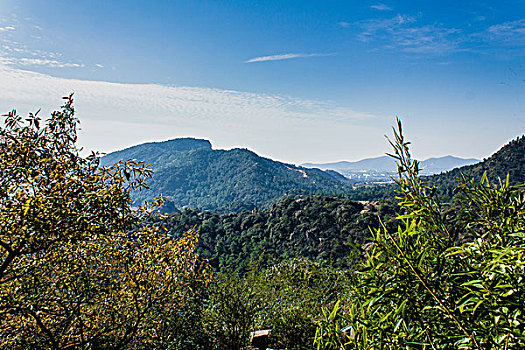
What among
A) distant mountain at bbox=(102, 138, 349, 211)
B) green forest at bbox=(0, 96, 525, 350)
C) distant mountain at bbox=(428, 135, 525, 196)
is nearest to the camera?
green forest at bbox=(0, 96, 525, 350)

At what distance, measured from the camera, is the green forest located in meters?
1.27

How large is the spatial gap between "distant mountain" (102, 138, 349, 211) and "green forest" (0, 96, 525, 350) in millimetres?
113314

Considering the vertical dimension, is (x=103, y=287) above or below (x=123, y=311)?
above

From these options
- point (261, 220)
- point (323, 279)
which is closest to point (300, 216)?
point (261, 220)

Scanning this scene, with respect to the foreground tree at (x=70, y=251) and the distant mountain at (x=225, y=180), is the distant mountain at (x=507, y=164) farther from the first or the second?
the distant mountain at (x=225, y=180)

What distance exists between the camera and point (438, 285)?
4.14 feet

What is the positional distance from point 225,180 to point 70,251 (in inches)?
5594

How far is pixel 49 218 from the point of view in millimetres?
3031

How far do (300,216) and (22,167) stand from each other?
40.5 meters

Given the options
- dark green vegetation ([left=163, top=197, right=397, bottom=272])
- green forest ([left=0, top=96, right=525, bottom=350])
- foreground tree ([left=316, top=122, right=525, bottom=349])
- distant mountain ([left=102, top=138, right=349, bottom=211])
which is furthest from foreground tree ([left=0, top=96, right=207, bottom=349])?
distant mountain ([left=102, top=138, right=349, bottom=211])

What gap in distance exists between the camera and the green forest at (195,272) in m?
1.27

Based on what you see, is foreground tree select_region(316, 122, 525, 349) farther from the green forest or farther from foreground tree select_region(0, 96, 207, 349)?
foreground tree select_region(0, 96, 207, 349)

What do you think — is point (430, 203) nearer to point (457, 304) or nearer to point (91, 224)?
point (457, 304)

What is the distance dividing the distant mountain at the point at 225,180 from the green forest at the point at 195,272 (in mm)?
113314
